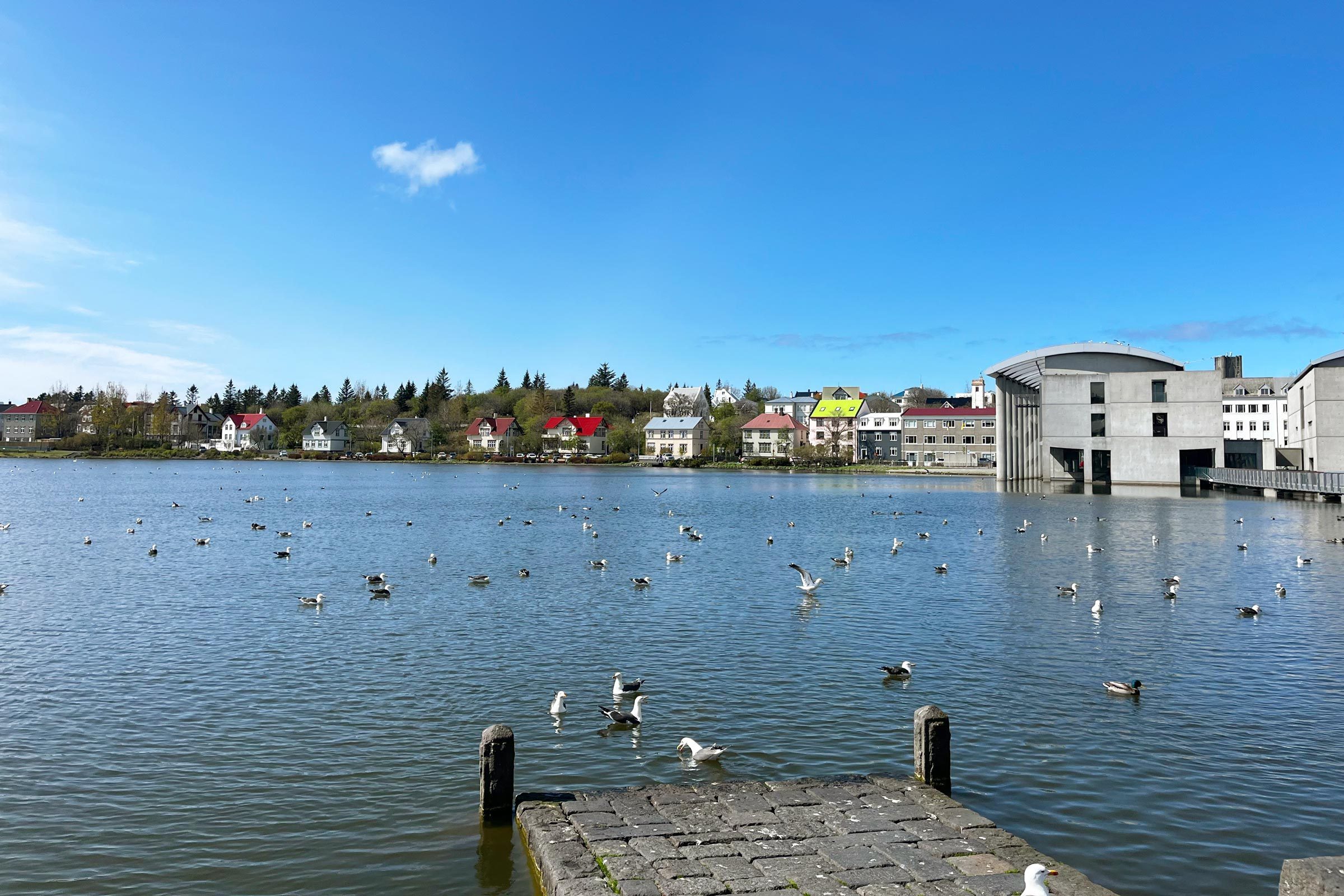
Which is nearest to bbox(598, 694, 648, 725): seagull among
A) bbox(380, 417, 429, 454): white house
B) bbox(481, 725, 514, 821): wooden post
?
bbox(481, 725, 514, 821): wooden post

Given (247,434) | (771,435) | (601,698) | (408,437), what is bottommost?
(601,698)

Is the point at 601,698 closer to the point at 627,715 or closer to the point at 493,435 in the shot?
the point at 627,715

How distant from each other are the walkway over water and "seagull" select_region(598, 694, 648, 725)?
2429 inches

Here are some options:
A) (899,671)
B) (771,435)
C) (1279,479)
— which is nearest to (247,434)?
(771,435)

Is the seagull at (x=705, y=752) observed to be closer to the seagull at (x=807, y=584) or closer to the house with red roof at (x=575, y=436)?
the seagull at (x=807, y=584)

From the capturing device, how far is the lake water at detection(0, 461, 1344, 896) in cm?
895

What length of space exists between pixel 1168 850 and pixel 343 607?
19.2 m

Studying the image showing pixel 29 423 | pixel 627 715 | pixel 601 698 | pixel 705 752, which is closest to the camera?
pixel 705 752

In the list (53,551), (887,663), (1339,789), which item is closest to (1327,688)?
(1339,789)

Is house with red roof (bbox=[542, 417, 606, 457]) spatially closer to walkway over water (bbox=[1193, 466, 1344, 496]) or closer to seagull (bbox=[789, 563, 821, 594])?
walkway over water (bbox=[1193, 466, 1344, 496])

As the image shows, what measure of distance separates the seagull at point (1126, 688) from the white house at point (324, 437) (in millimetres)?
180094

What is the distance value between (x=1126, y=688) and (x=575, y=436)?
150 metres

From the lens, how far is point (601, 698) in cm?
1403

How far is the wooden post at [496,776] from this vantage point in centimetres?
933
